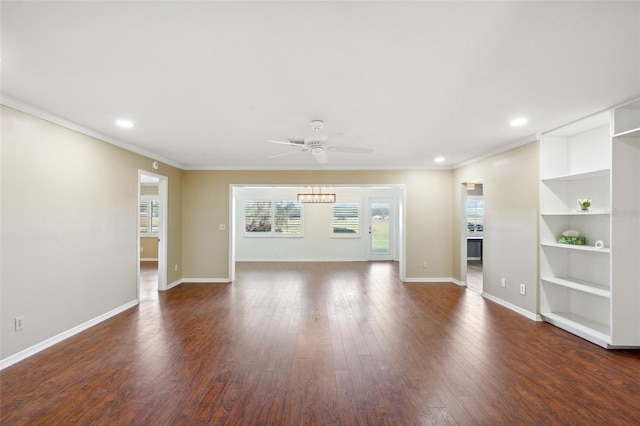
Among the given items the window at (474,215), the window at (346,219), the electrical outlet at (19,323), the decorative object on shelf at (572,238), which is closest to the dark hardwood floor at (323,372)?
the electrical outlet at (19,323)

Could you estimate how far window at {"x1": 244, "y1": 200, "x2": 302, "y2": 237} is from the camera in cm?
964

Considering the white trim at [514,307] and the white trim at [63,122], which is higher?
the white trim at [63,122]

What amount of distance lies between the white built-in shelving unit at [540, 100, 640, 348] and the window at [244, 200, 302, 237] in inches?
266

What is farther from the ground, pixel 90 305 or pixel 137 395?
pixel 90 305

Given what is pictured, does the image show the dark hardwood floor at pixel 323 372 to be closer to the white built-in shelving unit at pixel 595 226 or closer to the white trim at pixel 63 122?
the white built-in shelving unit at pixel 595 226

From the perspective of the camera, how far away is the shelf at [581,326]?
324cm

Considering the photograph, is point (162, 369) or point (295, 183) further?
point (295, 183)

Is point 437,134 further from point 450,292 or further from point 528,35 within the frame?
point 450,292

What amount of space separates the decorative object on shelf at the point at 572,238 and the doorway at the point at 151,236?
6.17 meters

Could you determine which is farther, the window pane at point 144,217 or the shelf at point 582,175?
the window pane at point 144,217

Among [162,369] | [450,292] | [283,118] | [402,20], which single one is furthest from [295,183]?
[402,20]

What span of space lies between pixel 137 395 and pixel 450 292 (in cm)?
508

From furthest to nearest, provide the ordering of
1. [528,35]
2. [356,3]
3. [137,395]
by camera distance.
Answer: [137,395] < [528,35] < [356,3]

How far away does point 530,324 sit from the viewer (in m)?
3.93
